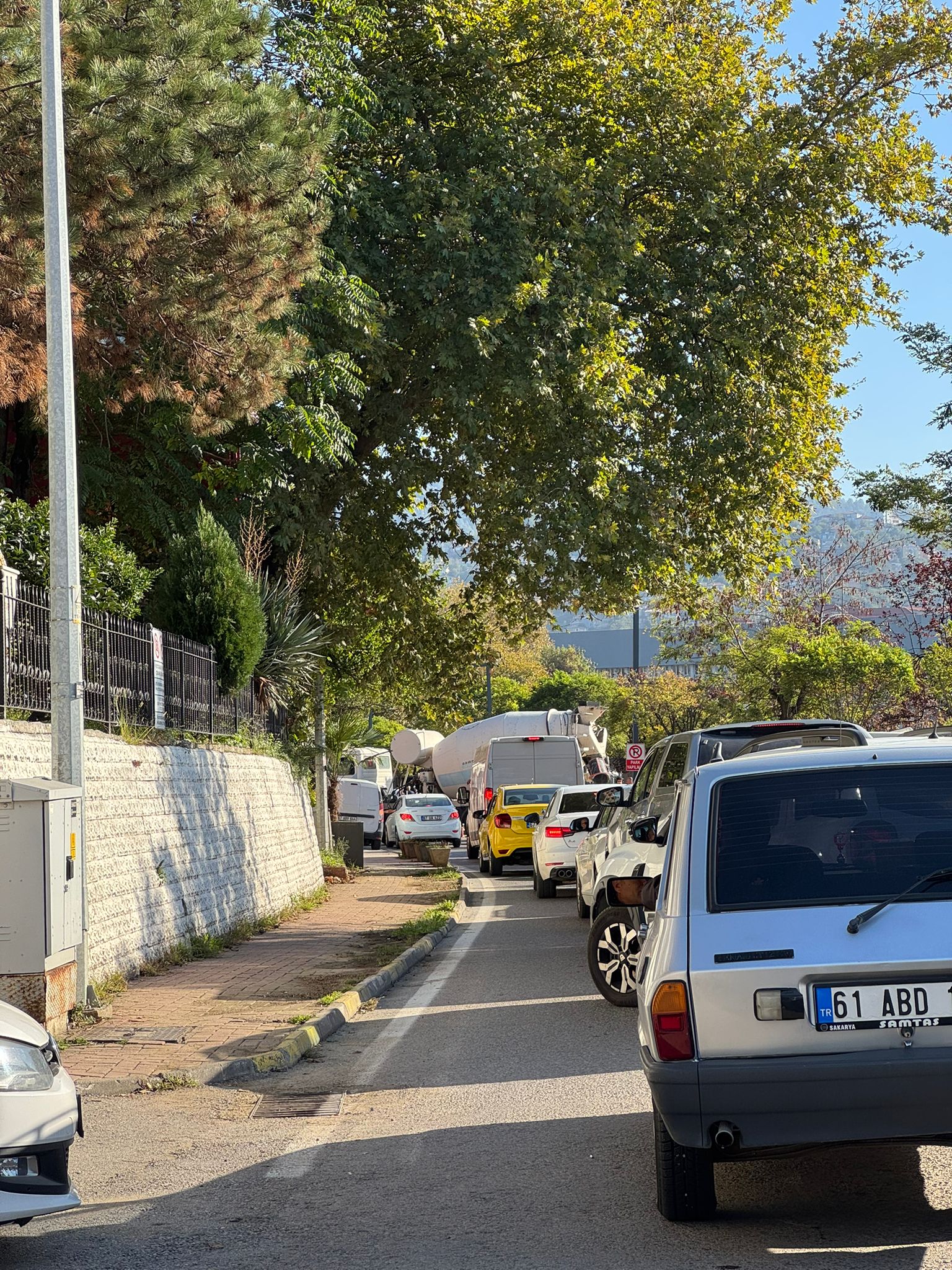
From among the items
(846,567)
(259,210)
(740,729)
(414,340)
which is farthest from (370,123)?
(846,567)

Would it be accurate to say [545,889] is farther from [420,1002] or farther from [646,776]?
[420,1002]

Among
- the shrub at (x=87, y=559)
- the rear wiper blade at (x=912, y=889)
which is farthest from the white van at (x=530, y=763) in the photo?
the rear wiper blade at (x=912, y=889)

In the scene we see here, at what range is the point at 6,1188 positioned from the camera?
4.80 meters

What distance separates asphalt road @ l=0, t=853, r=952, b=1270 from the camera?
499 cm

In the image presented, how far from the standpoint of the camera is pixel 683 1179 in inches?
204

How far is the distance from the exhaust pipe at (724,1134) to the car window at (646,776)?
284 inches

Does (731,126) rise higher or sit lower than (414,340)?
higher

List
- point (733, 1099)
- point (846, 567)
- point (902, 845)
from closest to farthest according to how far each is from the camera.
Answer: point (733, 1099), point (902, 845), point (846, 567)

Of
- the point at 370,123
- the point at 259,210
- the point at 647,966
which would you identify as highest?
the point at 370,123

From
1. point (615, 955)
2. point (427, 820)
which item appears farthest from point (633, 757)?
point (615, 955)

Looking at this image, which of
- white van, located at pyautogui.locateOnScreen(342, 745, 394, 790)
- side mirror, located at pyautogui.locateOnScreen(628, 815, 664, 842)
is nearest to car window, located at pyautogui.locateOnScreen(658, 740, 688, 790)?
side mirror, located at pyautogui.locateOnScreen(628, 815, 664, 842)

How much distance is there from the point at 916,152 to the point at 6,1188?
2511 cm

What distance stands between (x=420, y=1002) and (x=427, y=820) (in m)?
27.6

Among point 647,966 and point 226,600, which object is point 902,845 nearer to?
point 647,966
